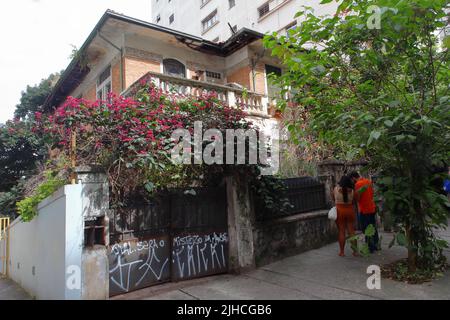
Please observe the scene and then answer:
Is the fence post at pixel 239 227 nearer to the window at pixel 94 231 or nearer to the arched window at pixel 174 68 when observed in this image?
the window at pixel 94 231

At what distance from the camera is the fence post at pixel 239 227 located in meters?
5.77

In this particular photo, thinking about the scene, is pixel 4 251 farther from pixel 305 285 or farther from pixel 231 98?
pixel 305 285

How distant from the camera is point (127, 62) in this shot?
1130cm

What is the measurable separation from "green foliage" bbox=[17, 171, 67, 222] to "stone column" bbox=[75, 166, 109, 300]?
0.85 m

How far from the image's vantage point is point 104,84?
12.9 metres

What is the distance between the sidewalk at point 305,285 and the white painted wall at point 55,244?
2.96 ft

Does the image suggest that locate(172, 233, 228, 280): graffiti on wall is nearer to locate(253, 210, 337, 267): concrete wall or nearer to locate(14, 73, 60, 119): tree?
locate(253, 210, 337, 267): concrete wall

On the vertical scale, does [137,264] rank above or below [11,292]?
above

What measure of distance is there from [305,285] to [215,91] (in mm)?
7465

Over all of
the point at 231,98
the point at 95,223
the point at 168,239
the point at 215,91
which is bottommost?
the point at 168,239

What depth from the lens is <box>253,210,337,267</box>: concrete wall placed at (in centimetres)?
612

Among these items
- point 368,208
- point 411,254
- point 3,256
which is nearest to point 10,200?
point 3,256
